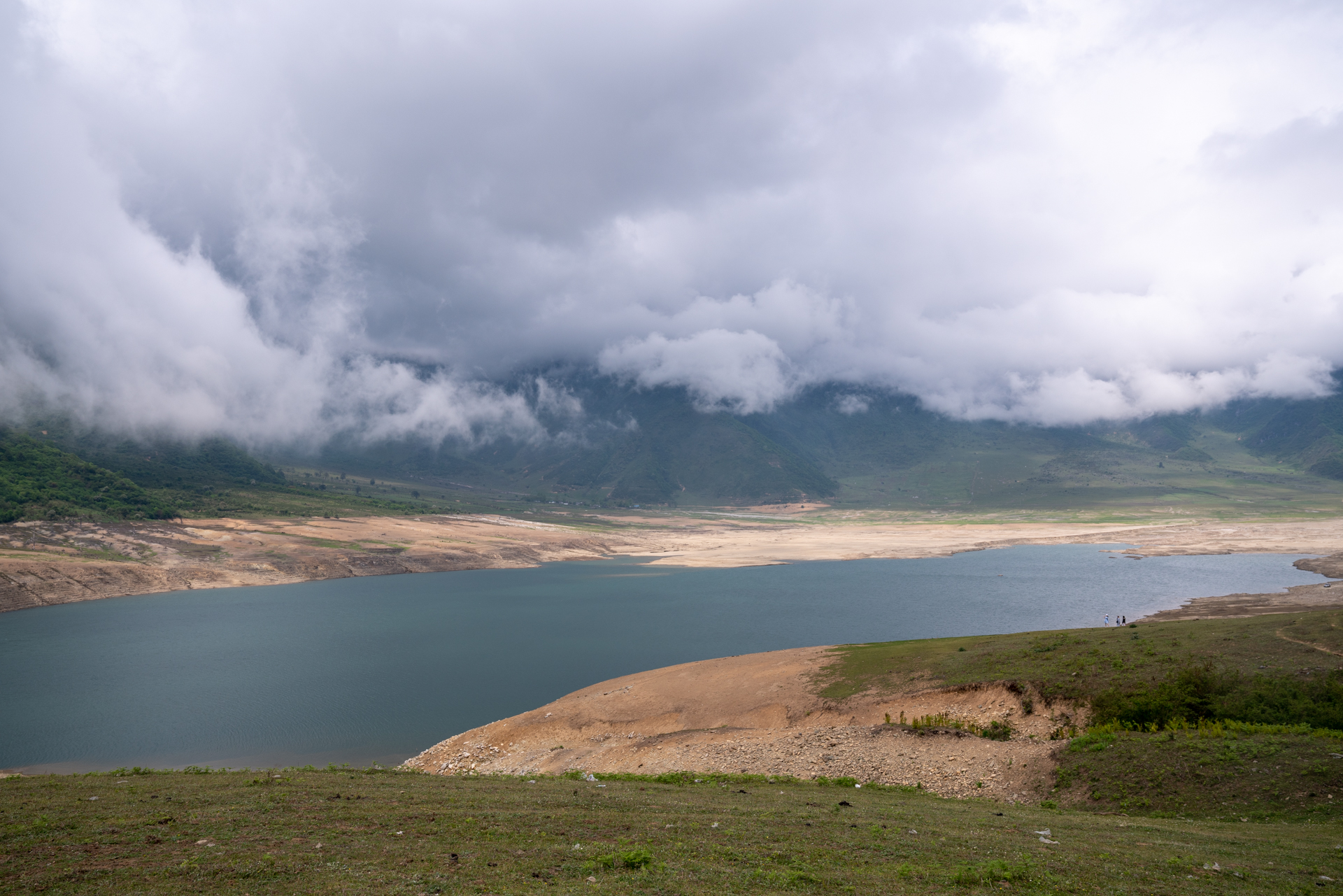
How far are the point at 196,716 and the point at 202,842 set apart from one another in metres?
40.1

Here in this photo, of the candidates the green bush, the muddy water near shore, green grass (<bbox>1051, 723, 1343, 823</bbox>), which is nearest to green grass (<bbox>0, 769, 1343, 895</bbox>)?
green grass (<bbox>1051, 723, 1343, 823</bbox>)

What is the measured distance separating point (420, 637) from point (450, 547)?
74.6 m

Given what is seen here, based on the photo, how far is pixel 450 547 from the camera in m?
141

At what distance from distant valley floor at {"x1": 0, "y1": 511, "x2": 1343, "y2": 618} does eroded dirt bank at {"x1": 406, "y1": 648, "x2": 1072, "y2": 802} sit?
1617 inches

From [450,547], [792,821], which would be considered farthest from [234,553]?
[792,821]

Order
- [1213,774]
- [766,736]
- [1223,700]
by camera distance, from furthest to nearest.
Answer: [766,736], [1223,700], [1213,774]

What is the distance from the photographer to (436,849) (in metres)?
13.8

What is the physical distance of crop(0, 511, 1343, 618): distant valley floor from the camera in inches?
3708

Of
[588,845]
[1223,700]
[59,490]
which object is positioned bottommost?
[1223,700]

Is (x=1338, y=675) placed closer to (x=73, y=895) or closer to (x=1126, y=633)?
(x=1126, y=633)

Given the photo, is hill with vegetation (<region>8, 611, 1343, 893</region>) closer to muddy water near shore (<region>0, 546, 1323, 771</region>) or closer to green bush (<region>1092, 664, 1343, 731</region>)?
green bush (<region>1092, 664, 1343, 731</region>)

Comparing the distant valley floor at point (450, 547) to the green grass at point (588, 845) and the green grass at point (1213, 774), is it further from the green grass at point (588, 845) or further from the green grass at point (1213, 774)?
the green grass at point (588, 845)

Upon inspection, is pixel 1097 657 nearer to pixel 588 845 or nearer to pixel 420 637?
pixel 588 845

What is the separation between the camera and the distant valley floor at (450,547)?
9419cm
